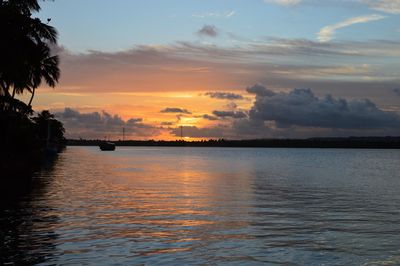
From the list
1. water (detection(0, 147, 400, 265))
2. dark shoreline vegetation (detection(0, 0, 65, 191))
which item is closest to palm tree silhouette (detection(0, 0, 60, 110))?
dark shoreline vegetation (detection(0, 0, 65, 191))

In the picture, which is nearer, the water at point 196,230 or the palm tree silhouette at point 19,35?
the water at point 196,230

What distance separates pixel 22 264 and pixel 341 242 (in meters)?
10.5

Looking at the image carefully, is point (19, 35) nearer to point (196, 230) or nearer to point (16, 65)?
point (16, 65)

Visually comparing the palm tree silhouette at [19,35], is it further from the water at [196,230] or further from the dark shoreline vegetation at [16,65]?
the water at [196,230]

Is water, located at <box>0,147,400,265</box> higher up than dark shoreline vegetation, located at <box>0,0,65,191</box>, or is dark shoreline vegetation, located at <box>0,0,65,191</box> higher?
dark shoreline vegetation, located at <box>0,0,65,191</box>

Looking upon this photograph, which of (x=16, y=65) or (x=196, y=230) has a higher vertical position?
(x=16, y=65)

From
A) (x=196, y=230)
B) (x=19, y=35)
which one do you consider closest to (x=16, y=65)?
(x=19, y=35)

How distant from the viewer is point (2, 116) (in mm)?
43250

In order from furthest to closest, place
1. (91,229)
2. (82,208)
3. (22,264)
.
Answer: (82,208) < (91,229) < (22,264)

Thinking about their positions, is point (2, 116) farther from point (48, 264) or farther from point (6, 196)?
point (48, 264)

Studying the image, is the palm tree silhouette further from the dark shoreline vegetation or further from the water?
the water

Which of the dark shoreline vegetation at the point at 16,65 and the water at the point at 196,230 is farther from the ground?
the dark shoreline vegetation at the point at 16,65

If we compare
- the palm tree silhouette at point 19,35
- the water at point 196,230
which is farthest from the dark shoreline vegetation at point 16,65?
the water at point 196,230

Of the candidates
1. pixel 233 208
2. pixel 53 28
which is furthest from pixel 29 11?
pixel 233 208
